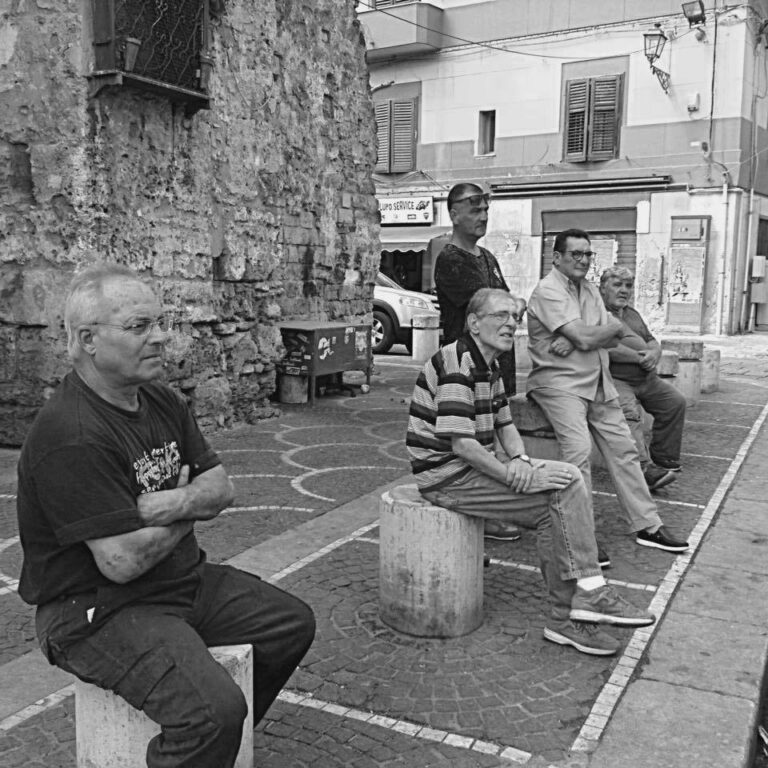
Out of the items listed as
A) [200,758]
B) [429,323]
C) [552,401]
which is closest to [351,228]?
[429,323]

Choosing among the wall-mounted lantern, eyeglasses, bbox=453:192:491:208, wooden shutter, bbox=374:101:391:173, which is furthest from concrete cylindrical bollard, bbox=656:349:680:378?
wooden shutter, bbox=374:101:391:173

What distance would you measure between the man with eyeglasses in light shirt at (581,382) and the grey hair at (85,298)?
2.86m

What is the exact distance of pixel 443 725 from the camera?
9.77 ft

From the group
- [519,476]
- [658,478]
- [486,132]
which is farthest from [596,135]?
[519,476]

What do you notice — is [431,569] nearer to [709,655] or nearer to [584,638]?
[584,638]

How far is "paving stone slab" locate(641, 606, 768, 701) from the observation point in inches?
130

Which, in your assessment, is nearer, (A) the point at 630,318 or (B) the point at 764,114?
(A) the point at 630,318

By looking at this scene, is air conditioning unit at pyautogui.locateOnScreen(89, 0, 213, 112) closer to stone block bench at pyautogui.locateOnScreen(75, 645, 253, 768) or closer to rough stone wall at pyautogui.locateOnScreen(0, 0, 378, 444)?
rough stone wall at pyautogui.locateOnScreen(0, 0, 378, 444)

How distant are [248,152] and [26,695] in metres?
6.21

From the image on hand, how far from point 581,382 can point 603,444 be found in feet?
1.21

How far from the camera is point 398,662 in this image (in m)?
3.44

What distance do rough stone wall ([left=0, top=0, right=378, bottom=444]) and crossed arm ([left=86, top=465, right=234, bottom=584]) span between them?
179 inches

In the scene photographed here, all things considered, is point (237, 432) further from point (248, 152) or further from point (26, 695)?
point (26, 695)

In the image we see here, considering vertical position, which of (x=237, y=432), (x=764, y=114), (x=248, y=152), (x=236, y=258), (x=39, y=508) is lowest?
(x=237, y=432)
